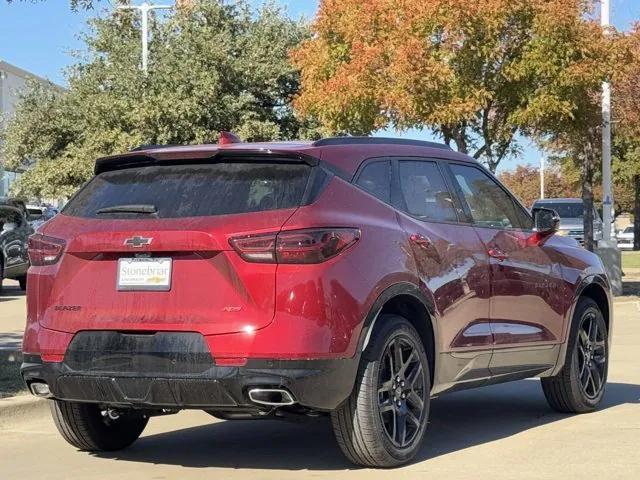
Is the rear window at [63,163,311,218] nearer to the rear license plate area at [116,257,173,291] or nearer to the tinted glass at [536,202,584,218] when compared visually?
the rear license plate area at [116,257,173,291]

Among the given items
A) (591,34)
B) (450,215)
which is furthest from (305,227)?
(591,34)

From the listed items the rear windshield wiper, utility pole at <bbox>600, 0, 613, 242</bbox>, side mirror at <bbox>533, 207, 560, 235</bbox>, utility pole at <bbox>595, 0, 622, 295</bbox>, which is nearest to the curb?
the rear windshield wiper

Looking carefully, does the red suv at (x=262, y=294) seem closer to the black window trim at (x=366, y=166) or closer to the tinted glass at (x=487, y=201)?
the black window trim at (x=366, y=166)

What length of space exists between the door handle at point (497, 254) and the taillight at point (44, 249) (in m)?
2.68

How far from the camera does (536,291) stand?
8.02 m

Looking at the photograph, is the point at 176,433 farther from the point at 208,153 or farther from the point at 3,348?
the point at 3,348

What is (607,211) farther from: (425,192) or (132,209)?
(132,209)

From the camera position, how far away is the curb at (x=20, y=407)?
854 cm

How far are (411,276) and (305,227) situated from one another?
878 mm

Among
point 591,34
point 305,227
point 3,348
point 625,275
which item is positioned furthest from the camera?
point 625,275

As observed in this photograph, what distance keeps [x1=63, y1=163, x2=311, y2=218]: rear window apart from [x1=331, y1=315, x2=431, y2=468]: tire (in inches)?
35.1

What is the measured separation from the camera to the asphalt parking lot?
6641mm

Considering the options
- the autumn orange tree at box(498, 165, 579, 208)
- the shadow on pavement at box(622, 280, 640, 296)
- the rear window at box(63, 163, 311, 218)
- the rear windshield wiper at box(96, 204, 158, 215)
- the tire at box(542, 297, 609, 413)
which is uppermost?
the autumn orange tree at box(498, 165, 579, 208)

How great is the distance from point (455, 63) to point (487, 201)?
1182 centimetres
